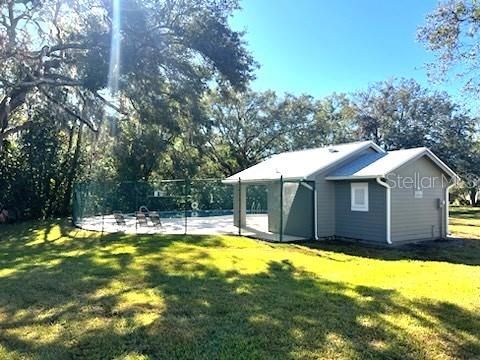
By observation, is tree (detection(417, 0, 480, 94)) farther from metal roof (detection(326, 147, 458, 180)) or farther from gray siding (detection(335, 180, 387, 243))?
gray siding (detection(335, 180, 387, 243))

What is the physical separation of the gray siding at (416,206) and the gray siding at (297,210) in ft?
8.16

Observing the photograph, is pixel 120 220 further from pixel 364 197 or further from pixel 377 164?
pixel 377 164

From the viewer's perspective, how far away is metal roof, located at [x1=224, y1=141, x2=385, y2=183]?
14154 mm

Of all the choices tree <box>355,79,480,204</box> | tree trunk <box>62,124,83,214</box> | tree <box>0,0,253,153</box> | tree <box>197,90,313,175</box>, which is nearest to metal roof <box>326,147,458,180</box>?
tree <box>0,0,253,153</box>

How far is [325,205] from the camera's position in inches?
546

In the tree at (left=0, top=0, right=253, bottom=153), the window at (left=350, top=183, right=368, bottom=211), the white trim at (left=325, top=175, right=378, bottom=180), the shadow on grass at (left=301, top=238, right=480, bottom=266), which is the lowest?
the shadow on grass at (left=301, top=238, right=480, bottom=266)

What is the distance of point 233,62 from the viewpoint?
49.8ft

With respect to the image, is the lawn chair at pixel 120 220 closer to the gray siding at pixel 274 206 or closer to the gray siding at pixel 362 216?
the gray siding at pixel 274 206

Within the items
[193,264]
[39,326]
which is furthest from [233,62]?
[39,326]

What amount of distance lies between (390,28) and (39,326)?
18529 mm

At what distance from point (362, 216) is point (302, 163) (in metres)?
3.37

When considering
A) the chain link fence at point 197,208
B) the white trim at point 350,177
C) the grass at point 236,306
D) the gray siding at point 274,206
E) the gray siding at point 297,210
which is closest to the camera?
the grass at point 236,306

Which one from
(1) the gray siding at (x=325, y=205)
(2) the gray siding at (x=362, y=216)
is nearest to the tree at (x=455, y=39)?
(2) the gray siding at (x=362, y=216)

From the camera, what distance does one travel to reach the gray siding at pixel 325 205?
45.1 feet
